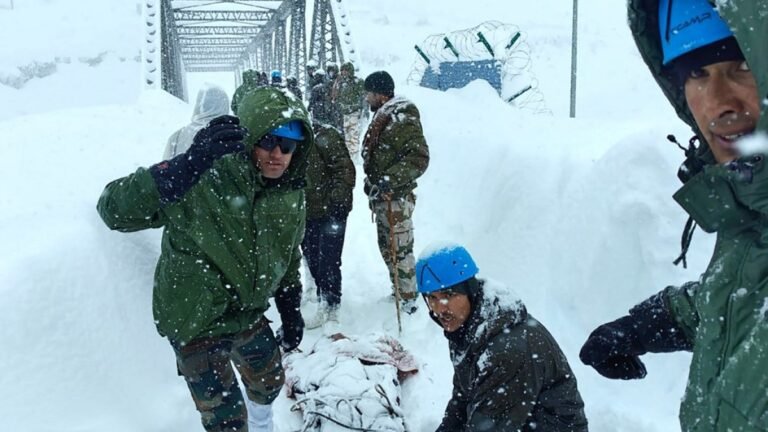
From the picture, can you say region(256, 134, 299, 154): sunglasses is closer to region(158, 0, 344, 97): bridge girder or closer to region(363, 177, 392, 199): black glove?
region(363, 177, 392, 199): black glove

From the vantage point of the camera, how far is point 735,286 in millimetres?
910

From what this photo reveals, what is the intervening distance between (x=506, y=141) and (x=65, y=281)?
5441mm

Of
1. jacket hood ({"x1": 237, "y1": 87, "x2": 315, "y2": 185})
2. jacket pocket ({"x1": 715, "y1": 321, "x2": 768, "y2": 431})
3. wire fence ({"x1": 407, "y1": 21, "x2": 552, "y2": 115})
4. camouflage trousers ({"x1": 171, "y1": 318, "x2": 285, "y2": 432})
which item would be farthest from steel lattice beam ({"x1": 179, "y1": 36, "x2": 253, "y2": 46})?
jacket pocket ({"x1": 715, "y1": 321, "x2": 768, "y2": 431})

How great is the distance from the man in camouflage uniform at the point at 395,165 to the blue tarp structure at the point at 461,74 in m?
8.43

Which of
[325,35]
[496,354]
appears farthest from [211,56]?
[496,354]

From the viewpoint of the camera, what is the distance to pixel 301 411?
3518mm

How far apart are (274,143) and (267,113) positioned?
5.7 inches

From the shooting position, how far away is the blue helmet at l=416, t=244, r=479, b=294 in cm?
221

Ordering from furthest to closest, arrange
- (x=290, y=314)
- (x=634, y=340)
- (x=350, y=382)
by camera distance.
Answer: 1. (x=350, y=382)
2. (x=290, y=314)
3. (x=634, y=340)

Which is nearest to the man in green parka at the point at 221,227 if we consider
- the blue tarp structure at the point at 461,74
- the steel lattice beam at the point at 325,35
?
the blue tarp structure at the point at 461,74

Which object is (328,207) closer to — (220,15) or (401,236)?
(401,236)

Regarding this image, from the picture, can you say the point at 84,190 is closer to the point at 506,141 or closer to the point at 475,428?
the point at 475,428

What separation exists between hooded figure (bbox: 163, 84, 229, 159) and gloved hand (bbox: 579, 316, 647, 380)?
281 centimetres

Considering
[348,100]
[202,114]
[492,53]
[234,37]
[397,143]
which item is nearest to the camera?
[202,114]
